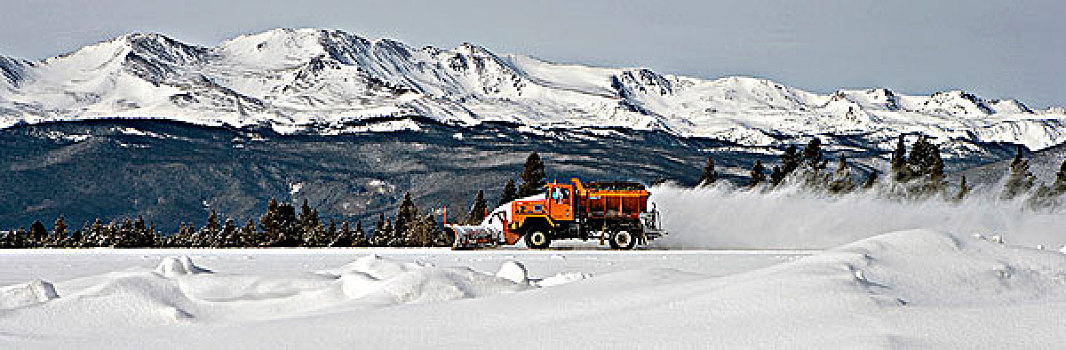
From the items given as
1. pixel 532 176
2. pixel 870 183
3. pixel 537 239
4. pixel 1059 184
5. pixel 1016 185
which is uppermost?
pixel 532 176

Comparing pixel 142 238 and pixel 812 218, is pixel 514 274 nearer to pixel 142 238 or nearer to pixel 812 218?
pixel 812 218

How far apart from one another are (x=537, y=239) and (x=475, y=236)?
163 centimetres

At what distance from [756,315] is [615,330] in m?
0.90

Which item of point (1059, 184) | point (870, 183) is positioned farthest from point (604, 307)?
point (870, 183)

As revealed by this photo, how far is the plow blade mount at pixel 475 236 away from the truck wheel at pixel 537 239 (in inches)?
38.1

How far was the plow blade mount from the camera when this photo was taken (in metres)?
25.9

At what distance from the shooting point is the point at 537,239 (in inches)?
1023

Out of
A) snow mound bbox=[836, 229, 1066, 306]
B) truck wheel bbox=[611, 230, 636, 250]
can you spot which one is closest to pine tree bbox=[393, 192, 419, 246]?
truck wheel bbox=[611, 230, 636, 250]

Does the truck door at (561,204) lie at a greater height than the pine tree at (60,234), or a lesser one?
greater

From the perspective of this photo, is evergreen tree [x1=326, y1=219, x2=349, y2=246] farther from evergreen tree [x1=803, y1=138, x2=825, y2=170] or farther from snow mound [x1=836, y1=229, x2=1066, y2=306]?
snow mound [x1=836, y1=229, x2=1066, y2=306]

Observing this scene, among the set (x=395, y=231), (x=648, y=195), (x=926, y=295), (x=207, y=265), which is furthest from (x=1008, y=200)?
(x=395, y=231)

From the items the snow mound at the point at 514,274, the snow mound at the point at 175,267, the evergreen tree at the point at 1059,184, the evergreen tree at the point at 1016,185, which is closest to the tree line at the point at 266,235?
the evergreen tree at the point at 1059,184

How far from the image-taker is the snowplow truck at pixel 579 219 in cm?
2580

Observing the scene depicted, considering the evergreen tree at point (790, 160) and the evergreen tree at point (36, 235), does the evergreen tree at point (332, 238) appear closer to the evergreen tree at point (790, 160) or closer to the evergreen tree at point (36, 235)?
the evergreen tree at point (36, 235)
